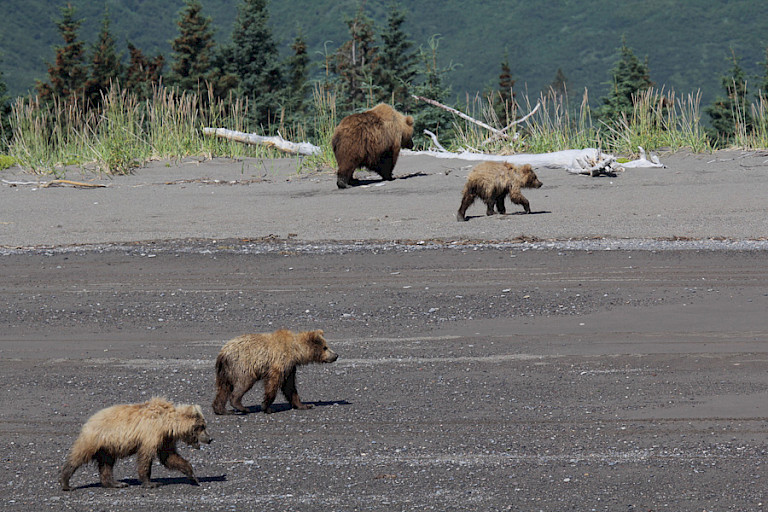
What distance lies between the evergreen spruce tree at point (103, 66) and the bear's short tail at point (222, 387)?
38.9m

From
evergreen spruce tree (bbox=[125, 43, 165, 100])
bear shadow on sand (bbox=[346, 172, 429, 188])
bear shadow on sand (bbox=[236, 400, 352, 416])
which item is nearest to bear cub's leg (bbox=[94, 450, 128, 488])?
bear shadow on sand (bbox=[236, 400, 352, 416])

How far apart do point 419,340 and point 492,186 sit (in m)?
6.15

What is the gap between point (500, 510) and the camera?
5.32 metres

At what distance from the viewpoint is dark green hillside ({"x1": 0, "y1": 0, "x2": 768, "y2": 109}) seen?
9612cm

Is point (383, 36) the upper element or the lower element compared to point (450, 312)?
upper

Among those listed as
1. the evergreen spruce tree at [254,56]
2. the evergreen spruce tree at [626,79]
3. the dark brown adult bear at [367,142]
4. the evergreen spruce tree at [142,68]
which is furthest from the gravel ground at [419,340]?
the evergreen spruce tree at [142,68]

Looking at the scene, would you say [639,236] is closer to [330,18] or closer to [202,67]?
[202,67]

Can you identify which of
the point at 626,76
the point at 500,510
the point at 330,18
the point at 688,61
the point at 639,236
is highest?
the point at 330,18

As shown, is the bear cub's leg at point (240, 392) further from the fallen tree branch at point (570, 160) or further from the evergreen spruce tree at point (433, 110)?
the evergreen spruce tree at point (433, 110)

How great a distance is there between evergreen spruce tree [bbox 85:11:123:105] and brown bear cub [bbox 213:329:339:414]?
38.9 m

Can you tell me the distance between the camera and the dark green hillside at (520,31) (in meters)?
96.1

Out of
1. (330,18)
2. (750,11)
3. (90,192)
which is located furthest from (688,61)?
(90,192)

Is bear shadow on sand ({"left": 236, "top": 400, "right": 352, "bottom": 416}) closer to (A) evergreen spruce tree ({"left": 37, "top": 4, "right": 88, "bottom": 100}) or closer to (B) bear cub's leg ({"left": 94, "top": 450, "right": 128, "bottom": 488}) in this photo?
(B) bear cub's leg ({"left": 94, "top": 450, "right": 128, "bottom": 488})

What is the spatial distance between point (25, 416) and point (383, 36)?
39.6m
